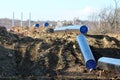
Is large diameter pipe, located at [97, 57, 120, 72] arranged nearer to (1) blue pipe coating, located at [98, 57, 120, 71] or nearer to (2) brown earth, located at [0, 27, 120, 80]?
(1) blue pipe coating, located at [98, 57, 120, 71]

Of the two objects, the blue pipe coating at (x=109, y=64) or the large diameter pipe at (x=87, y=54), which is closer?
the blue pipe coating at (x=109, y=64)

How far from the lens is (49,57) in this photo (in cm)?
1356

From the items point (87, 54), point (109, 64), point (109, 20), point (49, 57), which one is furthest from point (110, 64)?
point (109, 20)

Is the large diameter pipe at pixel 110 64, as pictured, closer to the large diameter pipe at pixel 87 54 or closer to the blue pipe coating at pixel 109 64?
the blue pipe coating at pixel 109 64

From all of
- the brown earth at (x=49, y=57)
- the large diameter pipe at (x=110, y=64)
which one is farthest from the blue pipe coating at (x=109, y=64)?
the brown earth at (x=49, y=57)

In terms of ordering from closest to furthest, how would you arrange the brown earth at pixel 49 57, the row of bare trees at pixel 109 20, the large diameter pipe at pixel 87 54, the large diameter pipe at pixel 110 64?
1. the large diameter pipe at pixel 110 64
2. the brown earth at pixel 49 57
3. the large diameter pipe at pixel 87 54
4. the row of bare trees at pixel 109 20

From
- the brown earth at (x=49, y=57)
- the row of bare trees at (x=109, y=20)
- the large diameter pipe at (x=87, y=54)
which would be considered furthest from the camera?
the row of bare trees at (x=109, y=20)

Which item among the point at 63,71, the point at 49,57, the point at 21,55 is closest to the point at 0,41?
the point at 21,55

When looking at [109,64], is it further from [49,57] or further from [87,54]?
[49,57]

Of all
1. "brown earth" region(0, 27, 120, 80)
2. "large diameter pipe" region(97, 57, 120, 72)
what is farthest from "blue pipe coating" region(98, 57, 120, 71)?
"brown earth" region(0, 27, 120, 80)

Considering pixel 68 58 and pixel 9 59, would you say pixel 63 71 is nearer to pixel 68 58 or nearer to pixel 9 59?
pixel 68 58

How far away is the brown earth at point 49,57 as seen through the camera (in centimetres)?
1201

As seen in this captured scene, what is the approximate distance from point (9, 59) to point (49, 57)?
4.94ft

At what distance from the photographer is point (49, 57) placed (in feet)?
44.5
